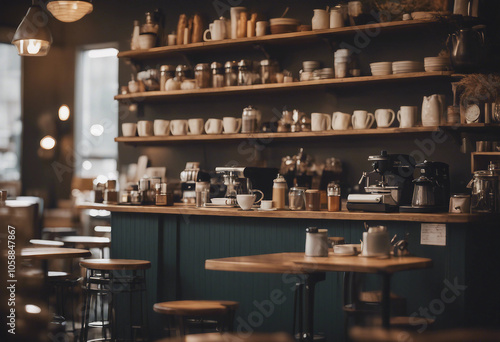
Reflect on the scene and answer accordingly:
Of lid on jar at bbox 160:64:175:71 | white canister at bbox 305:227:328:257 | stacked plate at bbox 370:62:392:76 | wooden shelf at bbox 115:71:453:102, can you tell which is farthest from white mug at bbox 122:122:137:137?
white canister at bbox 305:227:328:257

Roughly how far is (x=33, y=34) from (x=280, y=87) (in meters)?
1.96

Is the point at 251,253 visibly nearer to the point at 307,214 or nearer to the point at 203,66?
the point at 307,214

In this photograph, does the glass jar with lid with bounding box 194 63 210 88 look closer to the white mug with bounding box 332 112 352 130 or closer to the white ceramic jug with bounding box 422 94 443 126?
the white mug with bounding box 332 112 352 130

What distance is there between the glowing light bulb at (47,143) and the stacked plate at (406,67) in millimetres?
4844

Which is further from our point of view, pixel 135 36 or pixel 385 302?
pixel 135 36

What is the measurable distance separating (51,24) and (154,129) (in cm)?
295

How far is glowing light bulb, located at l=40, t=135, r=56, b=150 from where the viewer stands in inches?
344

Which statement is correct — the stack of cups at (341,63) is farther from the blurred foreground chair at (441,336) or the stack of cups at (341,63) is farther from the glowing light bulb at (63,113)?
the glowing light bulb at (63,113)

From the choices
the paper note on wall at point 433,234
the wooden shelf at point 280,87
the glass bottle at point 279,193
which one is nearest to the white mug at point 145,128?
the wooden shelf at point 280,87

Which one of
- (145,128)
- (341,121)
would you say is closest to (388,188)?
(341,121)

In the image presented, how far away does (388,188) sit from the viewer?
15.6 feet

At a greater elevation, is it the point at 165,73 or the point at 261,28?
the point at 261,28

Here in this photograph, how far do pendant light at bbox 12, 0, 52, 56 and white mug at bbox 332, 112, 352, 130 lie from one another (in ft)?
7.66

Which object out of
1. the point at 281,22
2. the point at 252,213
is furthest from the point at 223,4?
the point at 252,213
